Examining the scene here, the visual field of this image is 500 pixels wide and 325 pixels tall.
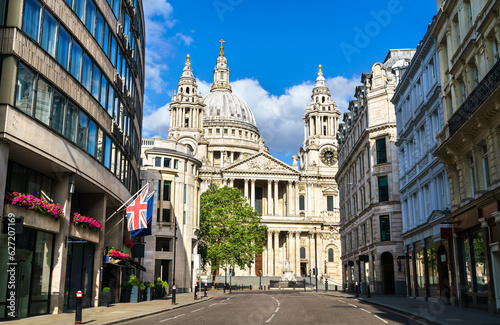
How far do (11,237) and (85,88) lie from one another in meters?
9.50

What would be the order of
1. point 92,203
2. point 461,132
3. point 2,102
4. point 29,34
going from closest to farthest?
point 2,102
point 29,34
point 461,132
point 92,203

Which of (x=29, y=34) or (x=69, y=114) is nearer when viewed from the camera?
(x=29, y=34)

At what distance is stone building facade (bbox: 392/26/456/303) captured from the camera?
3078 cm

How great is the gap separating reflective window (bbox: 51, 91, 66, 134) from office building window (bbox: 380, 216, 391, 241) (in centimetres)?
3323

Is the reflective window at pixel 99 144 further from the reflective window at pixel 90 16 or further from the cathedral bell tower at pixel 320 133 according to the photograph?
the cathedral bell tower at pixel 320 133

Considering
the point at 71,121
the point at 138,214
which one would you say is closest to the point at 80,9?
the point at 71,121

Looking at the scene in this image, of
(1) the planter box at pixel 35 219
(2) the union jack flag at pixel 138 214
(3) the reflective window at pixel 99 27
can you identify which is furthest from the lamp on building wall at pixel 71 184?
(3) the reflective window at pixel 99 27

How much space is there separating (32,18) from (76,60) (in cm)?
487

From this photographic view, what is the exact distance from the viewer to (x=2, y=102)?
18875mm

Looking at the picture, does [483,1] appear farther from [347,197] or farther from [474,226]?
[347,197]

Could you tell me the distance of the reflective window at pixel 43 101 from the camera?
2127cm

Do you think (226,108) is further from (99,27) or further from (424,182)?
(99,27)

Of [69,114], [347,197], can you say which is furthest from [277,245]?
[69,114]

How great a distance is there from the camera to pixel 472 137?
79.9 feet
